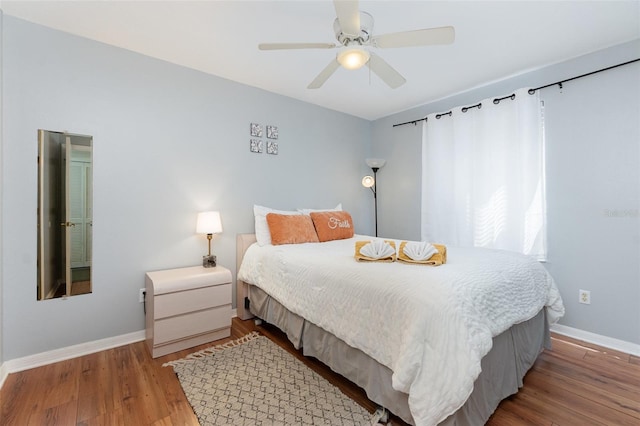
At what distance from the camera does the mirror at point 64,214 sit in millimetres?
2137

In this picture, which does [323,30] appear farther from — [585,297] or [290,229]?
[585,297]

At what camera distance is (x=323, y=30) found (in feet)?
7.11

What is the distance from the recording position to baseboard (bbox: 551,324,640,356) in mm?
2309

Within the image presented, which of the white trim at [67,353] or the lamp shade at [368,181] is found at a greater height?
the lamp shade at [368,181]

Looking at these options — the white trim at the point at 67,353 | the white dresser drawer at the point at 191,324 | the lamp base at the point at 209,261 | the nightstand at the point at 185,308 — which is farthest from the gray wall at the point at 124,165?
the white dresser drawer at the point at 191,324

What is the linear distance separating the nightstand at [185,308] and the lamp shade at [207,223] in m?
0.36

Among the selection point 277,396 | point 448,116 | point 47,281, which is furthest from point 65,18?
point 448,116

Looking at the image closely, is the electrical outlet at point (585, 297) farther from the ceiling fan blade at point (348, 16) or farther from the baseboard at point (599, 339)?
the ceiling fan blade at point (348, 16)

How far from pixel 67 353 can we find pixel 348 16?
308 cm

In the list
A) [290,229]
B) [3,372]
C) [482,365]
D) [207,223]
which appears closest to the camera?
[482,365]

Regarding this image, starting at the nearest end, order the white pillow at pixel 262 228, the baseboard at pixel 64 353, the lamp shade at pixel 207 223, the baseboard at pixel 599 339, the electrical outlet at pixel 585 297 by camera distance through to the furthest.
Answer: the baseboard at pixel 64 353 < the baseboard at pixel 599 339 < the electrical outlet at pixel 585 297 < the lamp shade at pixel 207 223 < the white pillow at pixel 262 228

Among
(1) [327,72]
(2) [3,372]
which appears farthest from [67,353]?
(1) [327,72]

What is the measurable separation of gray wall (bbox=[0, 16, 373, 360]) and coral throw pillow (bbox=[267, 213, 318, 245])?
43 centimetres

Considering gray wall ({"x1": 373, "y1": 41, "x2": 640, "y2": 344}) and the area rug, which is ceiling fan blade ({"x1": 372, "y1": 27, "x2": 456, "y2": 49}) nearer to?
gray wall ({"x1": 373, "y1": 41, "x2": 640, "y2": 344})
